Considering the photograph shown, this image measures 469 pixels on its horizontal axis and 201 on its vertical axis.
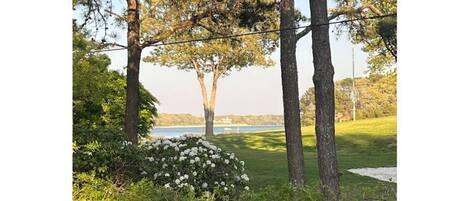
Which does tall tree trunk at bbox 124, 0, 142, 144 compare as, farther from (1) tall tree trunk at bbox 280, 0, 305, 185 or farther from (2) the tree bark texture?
(1) tall tree trunk at bbox 280, 0, 305, 185

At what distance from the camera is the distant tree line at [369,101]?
4.73 metres

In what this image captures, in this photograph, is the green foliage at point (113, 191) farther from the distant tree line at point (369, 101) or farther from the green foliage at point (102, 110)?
the distant tree line at point (369, 101)

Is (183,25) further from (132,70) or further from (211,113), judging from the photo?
(211,113)

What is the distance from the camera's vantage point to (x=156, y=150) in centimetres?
336

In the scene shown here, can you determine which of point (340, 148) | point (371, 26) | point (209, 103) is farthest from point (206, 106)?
point (340, 148)

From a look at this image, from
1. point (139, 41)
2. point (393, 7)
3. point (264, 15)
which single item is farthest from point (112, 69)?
point (393, 7)

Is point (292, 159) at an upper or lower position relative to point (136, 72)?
lower

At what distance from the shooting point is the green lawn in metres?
4.75

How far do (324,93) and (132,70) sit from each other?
161cm

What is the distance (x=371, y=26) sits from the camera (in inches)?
171

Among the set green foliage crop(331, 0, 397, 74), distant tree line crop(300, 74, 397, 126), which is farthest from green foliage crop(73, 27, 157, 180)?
green foliage crop(331, 0, 397, 74)

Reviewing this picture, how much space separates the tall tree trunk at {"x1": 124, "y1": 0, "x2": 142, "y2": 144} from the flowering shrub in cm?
85
